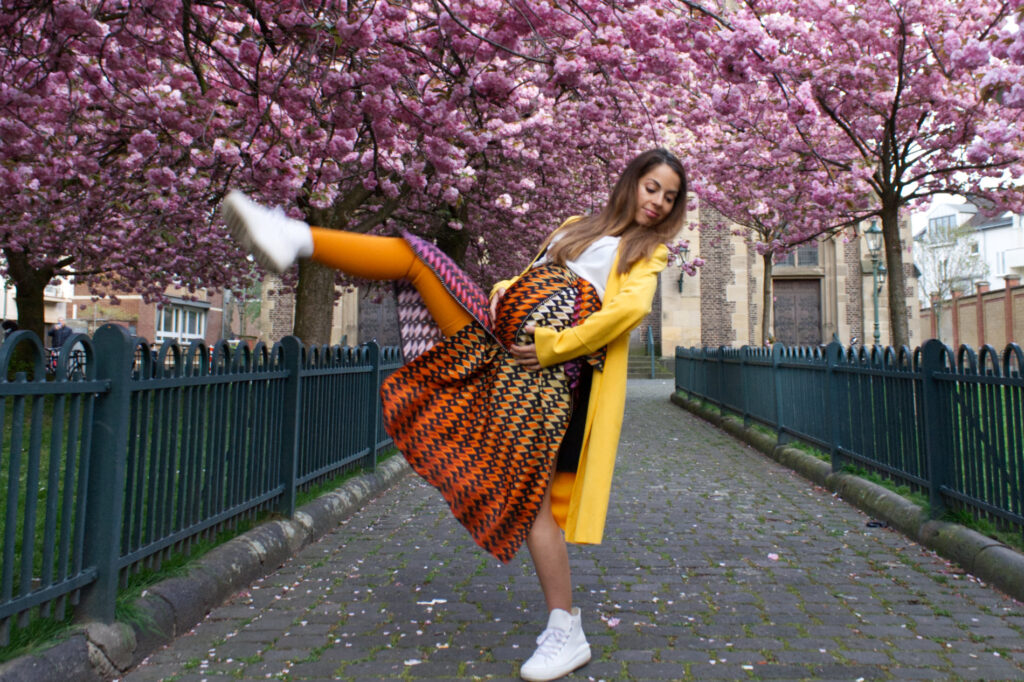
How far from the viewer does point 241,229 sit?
7.82ft

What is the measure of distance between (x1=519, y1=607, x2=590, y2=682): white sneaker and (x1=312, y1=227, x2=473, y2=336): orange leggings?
3.70ft

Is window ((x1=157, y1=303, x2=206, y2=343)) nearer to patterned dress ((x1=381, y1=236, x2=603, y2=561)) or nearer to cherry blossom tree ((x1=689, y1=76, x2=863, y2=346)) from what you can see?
cherry blossom tree ((x1=689, y1=76, x2=863, y2=346))

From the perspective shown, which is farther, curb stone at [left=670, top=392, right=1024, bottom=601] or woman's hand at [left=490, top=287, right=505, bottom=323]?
curb stone at [left=670, top=392, right=1024, bottom=601]

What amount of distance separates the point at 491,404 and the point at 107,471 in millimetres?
1441

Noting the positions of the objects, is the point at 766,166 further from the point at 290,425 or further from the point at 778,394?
the point at 290,425

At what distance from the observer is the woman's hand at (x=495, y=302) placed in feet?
9.37

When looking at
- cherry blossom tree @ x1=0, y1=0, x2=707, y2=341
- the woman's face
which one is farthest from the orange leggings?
cherry blossom tree @ x1=0, y1=0, x2=707, y2=341

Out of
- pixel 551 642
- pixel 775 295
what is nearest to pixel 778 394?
pixel 551 642

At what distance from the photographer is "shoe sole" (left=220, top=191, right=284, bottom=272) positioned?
92.0 inches

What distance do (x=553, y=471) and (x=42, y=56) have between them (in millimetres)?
4771

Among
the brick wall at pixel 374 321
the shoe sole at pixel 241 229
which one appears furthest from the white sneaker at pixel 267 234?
the brick wall at pixel 374 321

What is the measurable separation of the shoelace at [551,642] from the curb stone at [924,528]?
7.56ft

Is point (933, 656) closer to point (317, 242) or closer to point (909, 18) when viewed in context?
point (317, 242)

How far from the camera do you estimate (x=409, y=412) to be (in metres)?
2.93
